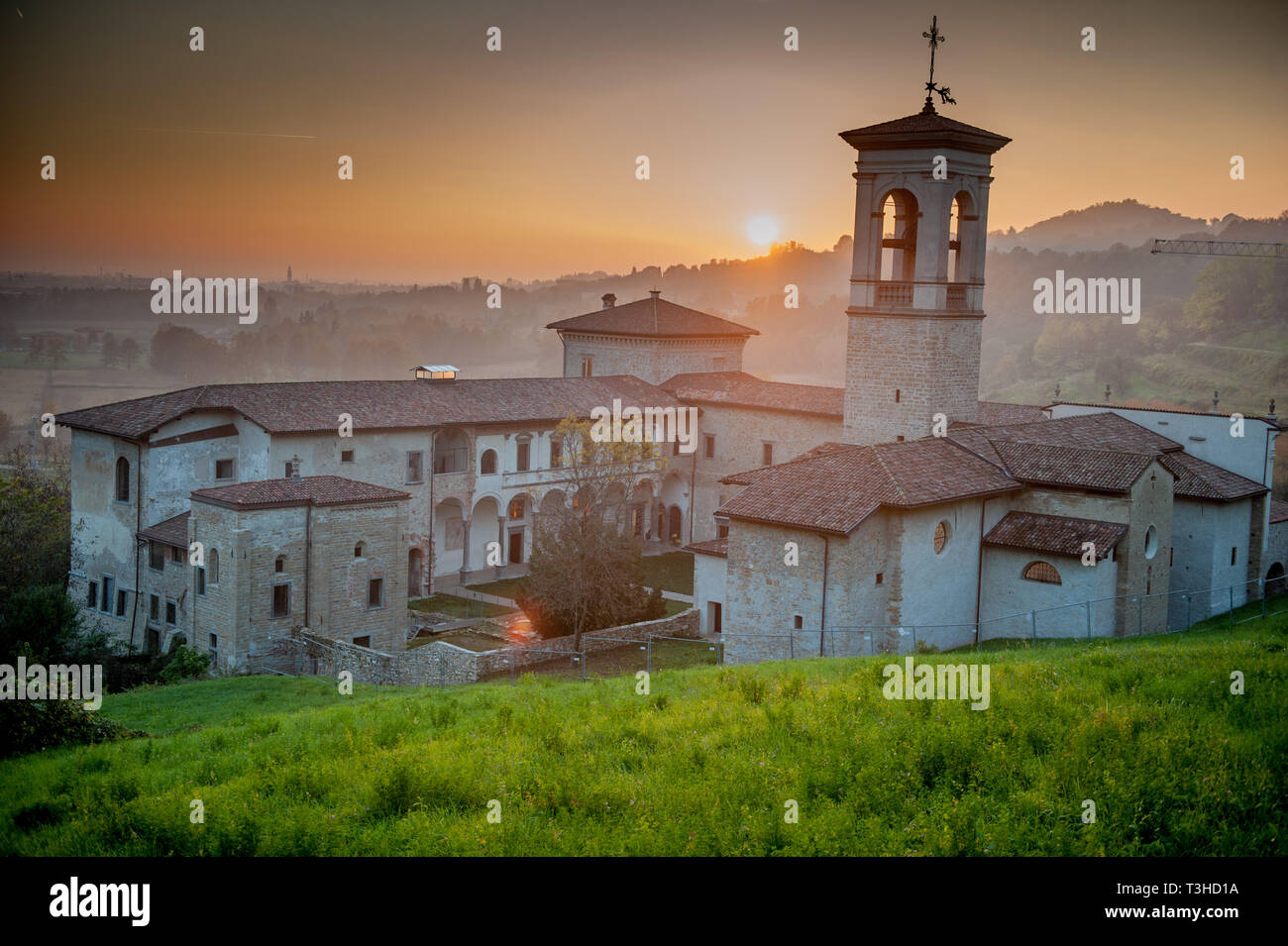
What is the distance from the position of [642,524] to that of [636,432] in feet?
13.8

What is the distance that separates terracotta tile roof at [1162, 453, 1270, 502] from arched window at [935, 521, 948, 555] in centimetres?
591

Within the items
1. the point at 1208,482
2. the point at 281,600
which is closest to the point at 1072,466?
the point at 1208,482

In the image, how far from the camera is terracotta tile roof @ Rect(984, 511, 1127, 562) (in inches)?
973

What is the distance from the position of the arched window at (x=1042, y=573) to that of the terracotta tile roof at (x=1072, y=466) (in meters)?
1.95

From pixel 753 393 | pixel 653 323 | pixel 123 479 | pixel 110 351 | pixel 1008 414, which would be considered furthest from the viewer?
pixel 110 351

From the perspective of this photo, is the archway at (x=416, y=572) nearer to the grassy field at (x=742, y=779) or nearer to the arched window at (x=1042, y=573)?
the arched window at (x=1042, y=573)

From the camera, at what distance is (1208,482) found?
94.9 feet

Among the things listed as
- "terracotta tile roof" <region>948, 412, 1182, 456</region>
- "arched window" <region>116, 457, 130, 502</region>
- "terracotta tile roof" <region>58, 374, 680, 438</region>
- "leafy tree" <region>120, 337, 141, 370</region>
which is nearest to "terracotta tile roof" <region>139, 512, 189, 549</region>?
"arched window" <region>116, 457, 130, 502</region>

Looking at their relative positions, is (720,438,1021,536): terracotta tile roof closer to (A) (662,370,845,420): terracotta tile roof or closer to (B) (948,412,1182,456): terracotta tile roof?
(B) (948,412,1182,456): terracotta tile roof

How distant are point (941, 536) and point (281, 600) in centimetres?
1531

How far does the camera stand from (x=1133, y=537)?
25.2 m

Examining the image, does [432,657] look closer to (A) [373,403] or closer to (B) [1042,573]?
(B) [1042,573]
